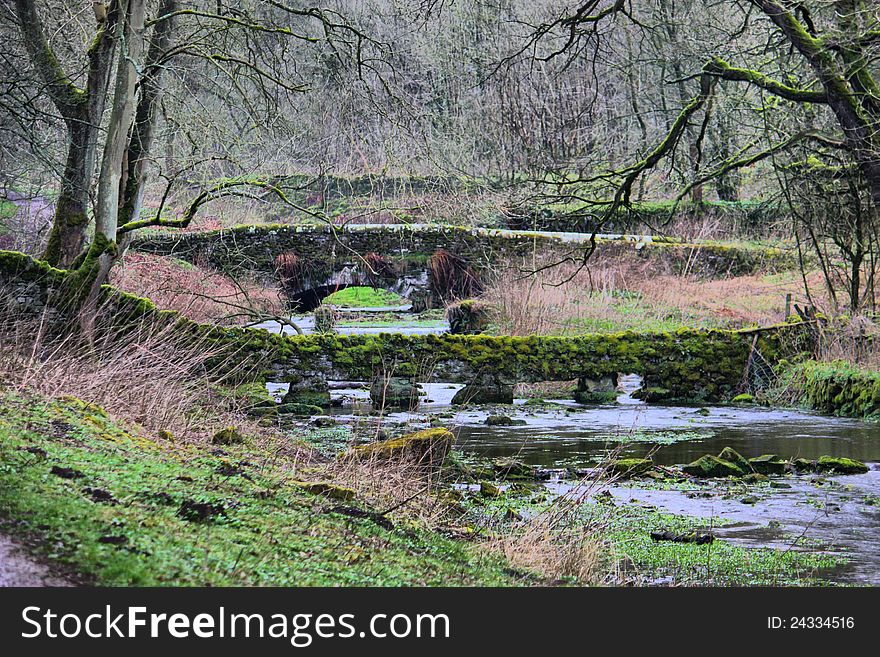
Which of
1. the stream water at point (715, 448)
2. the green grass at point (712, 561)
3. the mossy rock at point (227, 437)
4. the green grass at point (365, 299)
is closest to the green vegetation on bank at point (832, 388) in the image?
the stream water at point (715, 448)

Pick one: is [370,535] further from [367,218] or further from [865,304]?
[367,218]

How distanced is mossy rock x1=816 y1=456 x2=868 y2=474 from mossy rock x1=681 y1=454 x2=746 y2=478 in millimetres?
955

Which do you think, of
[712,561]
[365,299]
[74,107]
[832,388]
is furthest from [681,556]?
[365,299]

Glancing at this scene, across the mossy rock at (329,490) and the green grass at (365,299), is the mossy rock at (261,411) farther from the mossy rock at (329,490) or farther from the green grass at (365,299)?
the green grass at (365,299)

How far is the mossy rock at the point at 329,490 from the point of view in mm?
6801

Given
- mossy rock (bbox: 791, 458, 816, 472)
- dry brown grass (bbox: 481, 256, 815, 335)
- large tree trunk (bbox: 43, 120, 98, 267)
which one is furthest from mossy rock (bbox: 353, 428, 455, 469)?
dry brown grass (bbox: 481, 256, 815, 335)

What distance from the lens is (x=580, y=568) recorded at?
622 centimetres

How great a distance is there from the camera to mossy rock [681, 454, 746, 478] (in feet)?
35.0

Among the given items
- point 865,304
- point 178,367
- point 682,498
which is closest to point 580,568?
point 682,498

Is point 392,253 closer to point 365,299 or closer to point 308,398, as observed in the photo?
point 365,299

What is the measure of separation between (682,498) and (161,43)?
927 cm

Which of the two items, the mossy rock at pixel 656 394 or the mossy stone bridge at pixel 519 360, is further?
the mossy rock at pixel 656 394

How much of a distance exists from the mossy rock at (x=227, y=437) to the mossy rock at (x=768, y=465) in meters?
5.39
